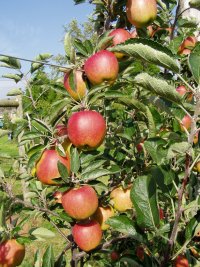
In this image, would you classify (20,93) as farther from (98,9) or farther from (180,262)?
(180,262)

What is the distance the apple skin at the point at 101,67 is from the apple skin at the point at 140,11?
0.65 ft

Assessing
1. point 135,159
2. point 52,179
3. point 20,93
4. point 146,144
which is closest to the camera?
point 146,144

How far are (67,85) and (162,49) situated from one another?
0.49 metres

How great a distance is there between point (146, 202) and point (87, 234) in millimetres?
346

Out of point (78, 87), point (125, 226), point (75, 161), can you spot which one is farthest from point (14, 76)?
point (125, 226)

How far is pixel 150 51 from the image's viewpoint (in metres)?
0.74

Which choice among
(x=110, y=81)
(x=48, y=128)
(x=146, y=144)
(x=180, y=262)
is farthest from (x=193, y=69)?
(x=180, y=262)

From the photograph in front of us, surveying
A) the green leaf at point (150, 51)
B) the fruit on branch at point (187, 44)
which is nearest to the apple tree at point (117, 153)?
the green leaf at point (150, 51)

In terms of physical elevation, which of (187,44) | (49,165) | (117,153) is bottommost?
(117,153)

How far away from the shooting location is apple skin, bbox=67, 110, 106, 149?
3.66 ft

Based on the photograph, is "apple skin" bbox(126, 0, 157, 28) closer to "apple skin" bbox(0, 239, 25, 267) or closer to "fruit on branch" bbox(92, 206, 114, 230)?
"fruit on branch" bbox(92, 206, 114, 230)

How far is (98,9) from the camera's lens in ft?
4.92

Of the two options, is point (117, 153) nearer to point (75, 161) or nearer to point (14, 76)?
point (75, 161)

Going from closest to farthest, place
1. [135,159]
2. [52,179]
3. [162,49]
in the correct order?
1. [162,49]
2. [52,179]
3. [135,159]
